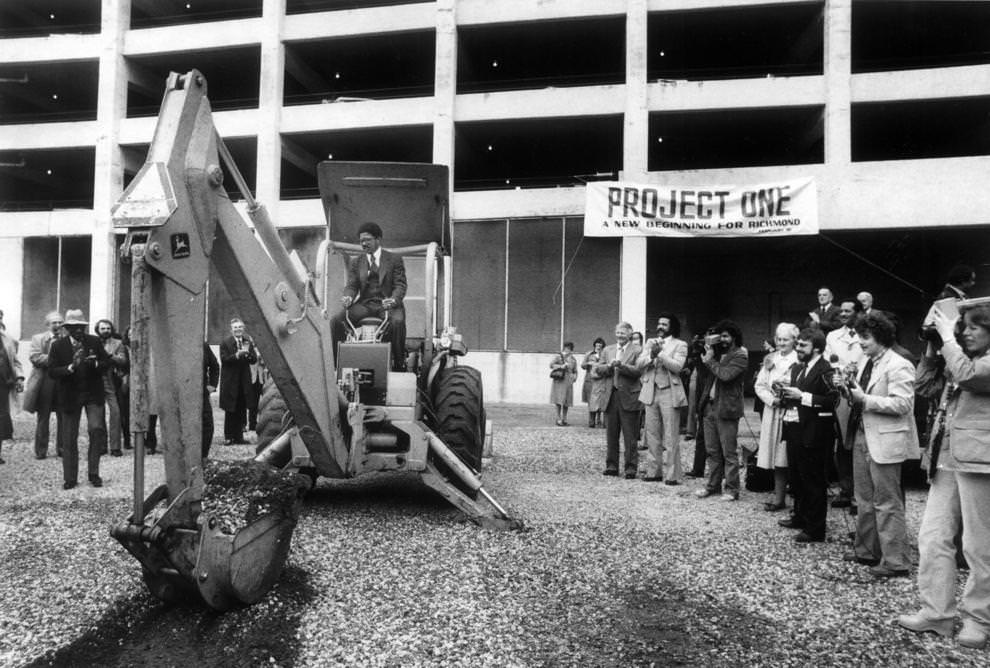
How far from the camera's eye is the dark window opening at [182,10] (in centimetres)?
2169

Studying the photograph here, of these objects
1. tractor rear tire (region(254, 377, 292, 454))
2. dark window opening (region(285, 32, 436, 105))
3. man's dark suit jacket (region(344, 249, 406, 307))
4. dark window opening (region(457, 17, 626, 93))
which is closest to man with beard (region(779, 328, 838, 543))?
man's dark suit jacket (region(344, 249, 406, 307))

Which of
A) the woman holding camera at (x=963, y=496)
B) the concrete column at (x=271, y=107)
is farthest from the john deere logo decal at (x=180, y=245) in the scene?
the concrete column at (x=271, y=107)

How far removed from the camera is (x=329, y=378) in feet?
16.1

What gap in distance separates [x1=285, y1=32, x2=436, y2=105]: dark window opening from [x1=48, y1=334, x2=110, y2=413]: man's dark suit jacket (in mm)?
13540

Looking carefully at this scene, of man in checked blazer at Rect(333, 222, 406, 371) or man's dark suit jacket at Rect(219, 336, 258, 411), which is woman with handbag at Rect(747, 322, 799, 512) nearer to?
man in checked blazer at Rect(333, 222, 406, 371)

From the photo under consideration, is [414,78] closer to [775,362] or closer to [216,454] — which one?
[216,454]

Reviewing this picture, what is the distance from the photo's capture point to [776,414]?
670cm

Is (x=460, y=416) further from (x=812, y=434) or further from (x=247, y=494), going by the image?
(x=812, y=434)

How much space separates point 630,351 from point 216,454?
5.70m

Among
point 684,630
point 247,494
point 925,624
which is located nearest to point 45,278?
point 247,494

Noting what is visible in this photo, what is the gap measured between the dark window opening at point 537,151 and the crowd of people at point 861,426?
1026 centimetres

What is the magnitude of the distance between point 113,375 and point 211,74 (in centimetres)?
1727

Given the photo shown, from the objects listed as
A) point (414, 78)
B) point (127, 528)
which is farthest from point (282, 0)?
point (127, 528)

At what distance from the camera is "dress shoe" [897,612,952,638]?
3719 mm
